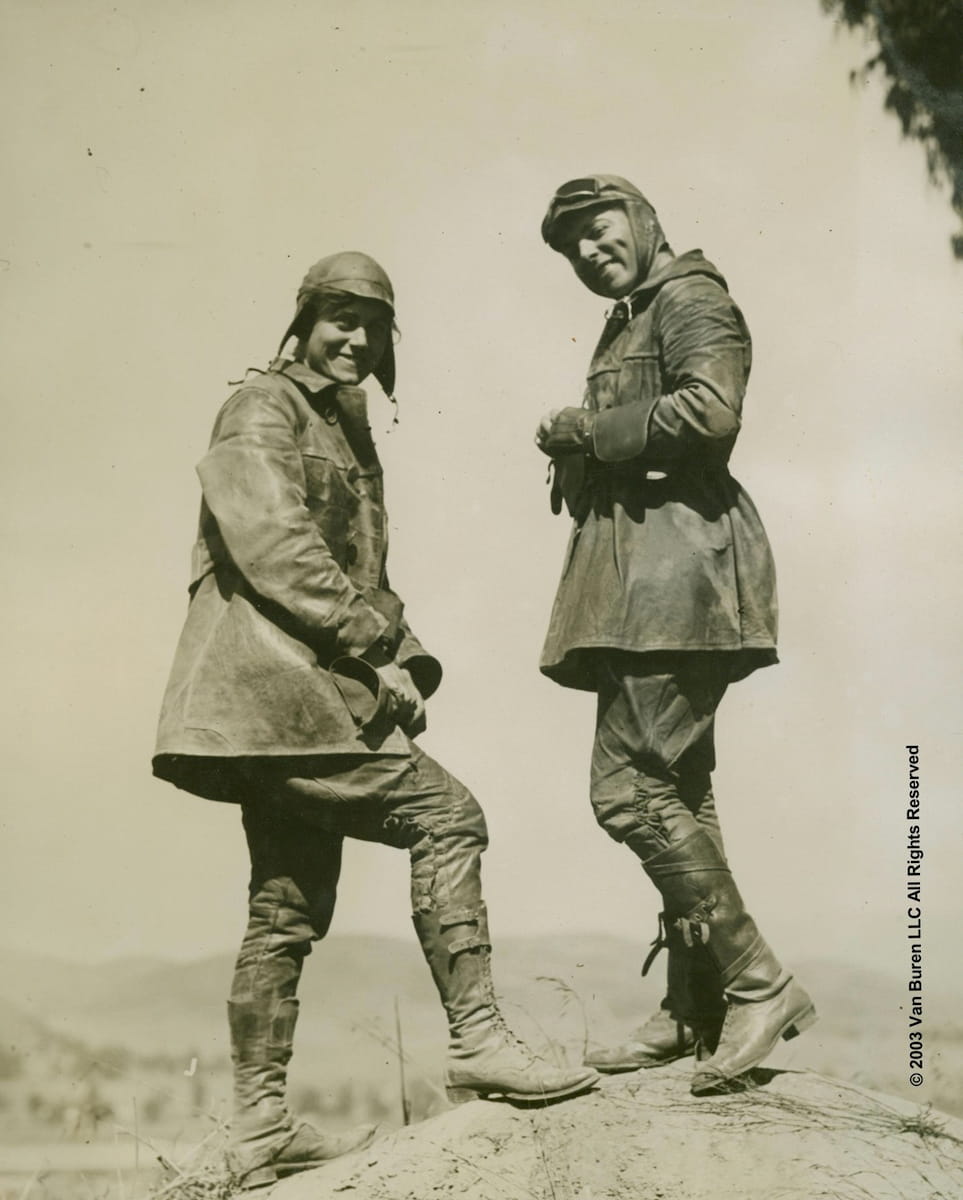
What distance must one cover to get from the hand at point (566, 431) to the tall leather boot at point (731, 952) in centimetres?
134

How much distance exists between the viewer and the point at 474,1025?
5.99 metres

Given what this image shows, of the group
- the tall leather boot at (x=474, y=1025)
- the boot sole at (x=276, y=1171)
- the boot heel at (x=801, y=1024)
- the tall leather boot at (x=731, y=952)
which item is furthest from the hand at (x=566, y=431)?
the boot sole at (x=276, y=1171)

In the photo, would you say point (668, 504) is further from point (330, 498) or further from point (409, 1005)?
point (409, 1005)

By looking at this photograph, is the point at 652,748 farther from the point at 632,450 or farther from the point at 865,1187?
the point at 865,1187

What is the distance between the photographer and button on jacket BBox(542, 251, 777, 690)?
246 inches

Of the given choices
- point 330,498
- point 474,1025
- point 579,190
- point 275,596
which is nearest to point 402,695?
point 275,596

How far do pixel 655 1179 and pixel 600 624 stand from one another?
1742mm

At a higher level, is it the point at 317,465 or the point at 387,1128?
the point at 317,465

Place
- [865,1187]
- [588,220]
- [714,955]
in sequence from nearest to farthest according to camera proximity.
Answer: [865,1187]
[714,955]
[588,220]

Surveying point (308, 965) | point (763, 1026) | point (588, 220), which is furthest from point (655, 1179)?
point (588, 220)

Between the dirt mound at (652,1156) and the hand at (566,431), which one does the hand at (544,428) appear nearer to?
the hand at (566,431)

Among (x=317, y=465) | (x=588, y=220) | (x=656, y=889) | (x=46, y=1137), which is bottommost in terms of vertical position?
(x=46, y=1137)

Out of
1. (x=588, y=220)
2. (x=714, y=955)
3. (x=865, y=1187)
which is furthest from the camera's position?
(x=588, y=220)

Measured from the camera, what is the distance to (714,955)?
6.17 m
